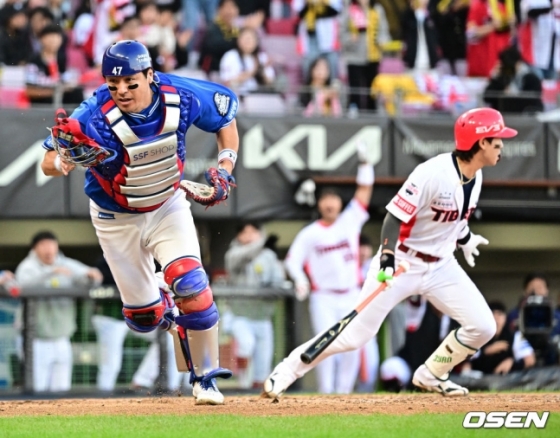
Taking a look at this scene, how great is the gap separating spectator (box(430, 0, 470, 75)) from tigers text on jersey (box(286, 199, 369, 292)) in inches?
182

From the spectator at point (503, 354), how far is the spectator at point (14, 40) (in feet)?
21.0

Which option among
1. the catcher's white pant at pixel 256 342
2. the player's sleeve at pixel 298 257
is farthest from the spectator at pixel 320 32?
the catcher's white pant at pixel 256 342

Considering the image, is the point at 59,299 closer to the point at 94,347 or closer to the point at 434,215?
the point at 94,347

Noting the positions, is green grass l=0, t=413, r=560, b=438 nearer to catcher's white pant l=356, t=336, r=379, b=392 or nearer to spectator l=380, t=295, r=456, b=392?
spectator l=380, t=295, r=456, b=392

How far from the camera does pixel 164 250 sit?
738cm

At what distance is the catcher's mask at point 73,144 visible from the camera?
666 centimetres

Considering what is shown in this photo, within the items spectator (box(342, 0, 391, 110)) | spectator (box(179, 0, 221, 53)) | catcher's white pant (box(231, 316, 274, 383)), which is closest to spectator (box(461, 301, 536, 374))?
catcher's white pant (box(231, 316, 274, 383))

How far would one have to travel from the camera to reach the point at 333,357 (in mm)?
12234

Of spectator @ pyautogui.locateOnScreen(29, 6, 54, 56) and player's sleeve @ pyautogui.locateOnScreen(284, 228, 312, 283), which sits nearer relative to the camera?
player's sleeve @ pyautogui.locateOnScreen(284, 228, 312, 283)

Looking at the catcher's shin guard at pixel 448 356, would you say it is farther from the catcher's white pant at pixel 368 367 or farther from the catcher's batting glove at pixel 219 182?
the catcher's white pant at pixel 368 367

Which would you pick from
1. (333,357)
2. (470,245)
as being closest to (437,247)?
(470,245)

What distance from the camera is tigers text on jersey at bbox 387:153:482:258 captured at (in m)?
8.24

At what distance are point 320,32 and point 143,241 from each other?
8241 mm

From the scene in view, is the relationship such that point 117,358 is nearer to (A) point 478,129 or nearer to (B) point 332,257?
(B) point 332,257
